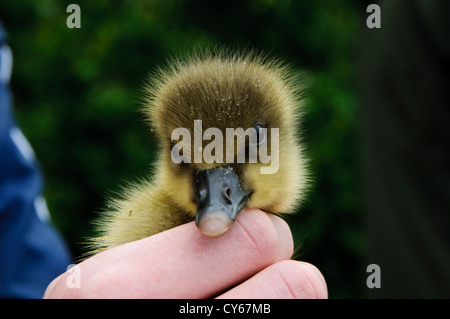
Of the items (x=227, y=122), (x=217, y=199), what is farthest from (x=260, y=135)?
(x=217, y=199)

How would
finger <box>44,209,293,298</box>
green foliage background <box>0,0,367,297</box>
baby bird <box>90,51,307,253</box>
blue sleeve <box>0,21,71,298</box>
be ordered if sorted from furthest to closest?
green foliage background <box>0,0,367,297</box> < blue sleeve <box>0,21,71,298</box> < baby bird <box>90,51,307,253</box> < finger <box>44,209,293,298</box>

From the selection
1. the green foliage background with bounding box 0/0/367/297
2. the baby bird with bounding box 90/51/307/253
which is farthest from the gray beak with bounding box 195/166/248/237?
the green foliage background with bounding box 0/0/367/297

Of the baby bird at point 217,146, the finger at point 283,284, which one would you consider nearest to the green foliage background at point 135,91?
the baby bird at point 217,146

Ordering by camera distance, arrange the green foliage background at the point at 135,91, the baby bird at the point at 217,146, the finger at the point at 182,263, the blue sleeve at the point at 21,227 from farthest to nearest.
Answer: the green foliage background at the point at 135,91
the blue sleeve at the point at 21,227
the baby bird at the point at 217,146
the finger at the point at 182,263

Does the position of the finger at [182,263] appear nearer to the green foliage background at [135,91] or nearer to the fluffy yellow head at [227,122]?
the fluffy yellow head at [227,122]

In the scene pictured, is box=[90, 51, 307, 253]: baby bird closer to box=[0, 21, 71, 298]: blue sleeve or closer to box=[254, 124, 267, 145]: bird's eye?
box=[254, 124, 267, 145]: bird's eye

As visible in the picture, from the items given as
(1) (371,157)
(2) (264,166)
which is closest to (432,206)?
(1) (371,157)

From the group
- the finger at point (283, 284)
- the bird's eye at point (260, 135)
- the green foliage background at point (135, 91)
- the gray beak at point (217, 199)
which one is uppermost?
the green foliage background at point (135, 91)
